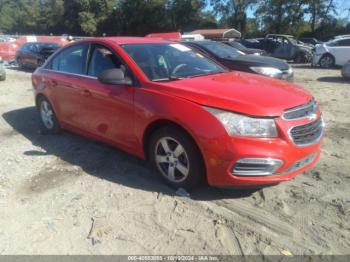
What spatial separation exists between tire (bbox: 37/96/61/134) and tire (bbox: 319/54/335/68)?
14.3 m

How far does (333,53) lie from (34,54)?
13.6 metres

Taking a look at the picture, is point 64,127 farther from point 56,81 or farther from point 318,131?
point 318,131

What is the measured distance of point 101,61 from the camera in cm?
498

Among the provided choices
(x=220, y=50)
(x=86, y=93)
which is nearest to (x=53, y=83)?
(x=86, y=93)

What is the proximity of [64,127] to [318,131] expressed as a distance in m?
3.81

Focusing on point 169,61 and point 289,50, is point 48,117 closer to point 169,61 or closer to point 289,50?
point 169,61

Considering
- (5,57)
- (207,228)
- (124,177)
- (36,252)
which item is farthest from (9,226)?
(5,57)

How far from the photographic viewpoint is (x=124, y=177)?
15.2ft

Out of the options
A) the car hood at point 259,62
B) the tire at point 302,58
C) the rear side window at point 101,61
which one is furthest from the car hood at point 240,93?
the tire at point 302,58

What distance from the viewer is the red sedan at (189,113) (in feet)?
11.7

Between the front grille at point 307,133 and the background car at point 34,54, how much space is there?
1493cm

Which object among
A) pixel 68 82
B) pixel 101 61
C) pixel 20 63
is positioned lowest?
pixel 20 63

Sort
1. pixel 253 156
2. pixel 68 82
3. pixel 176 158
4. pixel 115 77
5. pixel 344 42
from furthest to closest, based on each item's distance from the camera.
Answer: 1. pixel 344 42
2. pixel 68 82
3. pixel 115 77
4. pixel 176 158
5. pixel 253 156

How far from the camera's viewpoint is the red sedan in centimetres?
356
